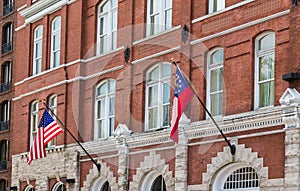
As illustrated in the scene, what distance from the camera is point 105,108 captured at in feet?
123

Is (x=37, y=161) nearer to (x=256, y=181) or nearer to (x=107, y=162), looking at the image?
(x=107, y=162)

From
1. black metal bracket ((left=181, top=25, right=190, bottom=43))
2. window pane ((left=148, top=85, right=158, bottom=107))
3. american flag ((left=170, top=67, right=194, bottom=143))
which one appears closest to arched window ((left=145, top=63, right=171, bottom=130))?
window pane ((left=148, top=85, right=158, bottom=107))

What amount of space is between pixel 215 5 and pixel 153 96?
17.4 ft

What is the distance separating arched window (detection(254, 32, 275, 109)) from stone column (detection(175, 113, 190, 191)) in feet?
12.3

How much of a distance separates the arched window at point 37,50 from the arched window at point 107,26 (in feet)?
20.0

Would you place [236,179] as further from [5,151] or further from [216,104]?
[5,151]

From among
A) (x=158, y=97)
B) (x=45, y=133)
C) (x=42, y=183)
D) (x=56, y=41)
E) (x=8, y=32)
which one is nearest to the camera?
(x=158, y=97)

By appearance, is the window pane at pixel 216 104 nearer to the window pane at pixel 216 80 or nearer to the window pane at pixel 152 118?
the window pane at pixel 216 80

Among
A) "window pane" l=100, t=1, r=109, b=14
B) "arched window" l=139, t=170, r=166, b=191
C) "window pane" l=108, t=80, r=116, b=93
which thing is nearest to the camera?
"arched window" l=139, t=170, r=166, b=191

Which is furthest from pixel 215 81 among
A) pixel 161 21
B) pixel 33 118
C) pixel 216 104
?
pixel 33 118

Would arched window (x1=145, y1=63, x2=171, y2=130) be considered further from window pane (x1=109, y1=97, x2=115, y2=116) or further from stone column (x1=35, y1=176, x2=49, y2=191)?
stone column (x1=35, y1=176, x2=49, y2=191)

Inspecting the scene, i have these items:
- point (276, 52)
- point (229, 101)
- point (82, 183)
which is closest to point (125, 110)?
point (82, 183)

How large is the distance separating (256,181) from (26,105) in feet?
65.8

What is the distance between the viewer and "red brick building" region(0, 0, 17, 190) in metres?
50.5
